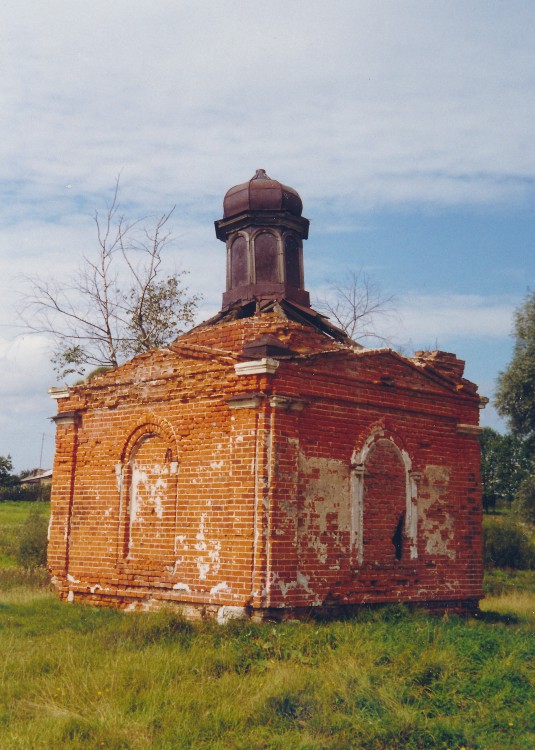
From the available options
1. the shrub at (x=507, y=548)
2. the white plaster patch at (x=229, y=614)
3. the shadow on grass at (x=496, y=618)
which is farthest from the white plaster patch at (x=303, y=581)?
the shrub at (x=507, y=548)

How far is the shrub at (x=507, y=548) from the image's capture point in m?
24.8

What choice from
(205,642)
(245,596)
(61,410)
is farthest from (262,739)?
(61,410)

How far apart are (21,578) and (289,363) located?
8.54 m

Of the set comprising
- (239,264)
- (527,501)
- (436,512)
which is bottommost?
(436,512)

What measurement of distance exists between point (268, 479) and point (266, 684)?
8.94ft

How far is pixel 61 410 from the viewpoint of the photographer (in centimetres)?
1256

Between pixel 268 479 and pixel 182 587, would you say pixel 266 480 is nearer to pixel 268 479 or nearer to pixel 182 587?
pixel 268 479

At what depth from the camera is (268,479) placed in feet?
30.9

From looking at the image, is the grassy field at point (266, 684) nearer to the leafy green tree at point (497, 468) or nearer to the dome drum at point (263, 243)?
the dome drum at point (263, 243)

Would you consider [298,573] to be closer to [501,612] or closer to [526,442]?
[501,612]

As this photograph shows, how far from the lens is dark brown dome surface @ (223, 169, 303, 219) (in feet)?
47.7

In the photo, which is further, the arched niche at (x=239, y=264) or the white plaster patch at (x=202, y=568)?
the arched niche at (x=239, y=264)

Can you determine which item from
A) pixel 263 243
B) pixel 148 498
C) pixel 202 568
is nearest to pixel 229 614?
pixel 202 568

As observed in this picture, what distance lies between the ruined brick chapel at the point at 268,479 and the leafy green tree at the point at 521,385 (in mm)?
10945
